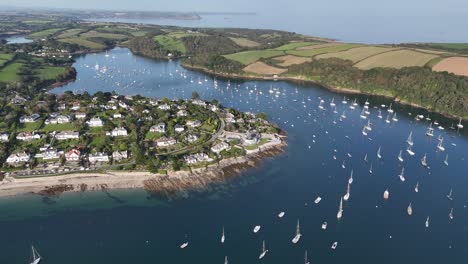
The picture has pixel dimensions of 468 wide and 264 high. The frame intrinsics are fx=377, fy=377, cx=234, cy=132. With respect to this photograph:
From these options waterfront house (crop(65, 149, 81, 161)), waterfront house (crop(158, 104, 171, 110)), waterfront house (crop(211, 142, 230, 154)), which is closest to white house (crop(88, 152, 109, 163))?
waterfront house (crop(65, 149, 81, 161))

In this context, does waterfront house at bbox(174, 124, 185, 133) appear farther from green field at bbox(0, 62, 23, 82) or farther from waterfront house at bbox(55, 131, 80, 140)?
green field at bbox(0, 62, 23, 82)

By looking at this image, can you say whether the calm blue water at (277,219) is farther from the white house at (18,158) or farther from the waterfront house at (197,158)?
the white house at (18,158)

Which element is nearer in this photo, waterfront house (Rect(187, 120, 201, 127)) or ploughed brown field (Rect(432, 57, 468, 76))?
waterfront house (Rect(187, 120, 201, 127))

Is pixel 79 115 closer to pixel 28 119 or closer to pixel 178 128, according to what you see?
pixel 28 119

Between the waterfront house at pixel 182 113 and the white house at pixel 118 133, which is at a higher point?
the waterfront house at pixel 182 113

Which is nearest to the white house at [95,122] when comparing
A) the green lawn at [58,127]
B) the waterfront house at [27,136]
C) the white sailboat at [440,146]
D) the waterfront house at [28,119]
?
the green lawn at [58,127]

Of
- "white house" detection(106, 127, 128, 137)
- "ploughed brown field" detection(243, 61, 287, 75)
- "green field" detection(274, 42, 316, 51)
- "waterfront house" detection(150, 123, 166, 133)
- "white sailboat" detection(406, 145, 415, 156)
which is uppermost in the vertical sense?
"green field" detection(274, 42, 316, 51)
